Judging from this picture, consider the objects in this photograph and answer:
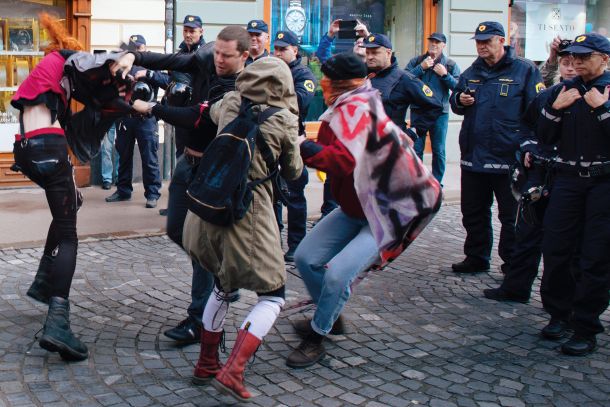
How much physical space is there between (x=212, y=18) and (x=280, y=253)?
7452mm

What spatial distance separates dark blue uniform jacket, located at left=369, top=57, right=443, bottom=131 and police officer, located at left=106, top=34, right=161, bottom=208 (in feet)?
10.4

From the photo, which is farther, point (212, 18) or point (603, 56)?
point (212, 18)

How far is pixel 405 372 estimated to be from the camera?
477 cm

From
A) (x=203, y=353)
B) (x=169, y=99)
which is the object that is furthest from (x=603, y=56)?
(x=203, y=353)

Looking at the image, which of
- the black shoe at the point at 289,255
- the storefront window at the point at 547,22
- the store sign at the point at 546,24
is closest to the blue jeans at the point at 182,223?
the black shoe at the point at 289,255

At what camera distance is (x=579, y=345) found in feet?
16.8

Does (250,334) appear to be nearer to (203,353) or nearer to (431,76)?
(203,353)

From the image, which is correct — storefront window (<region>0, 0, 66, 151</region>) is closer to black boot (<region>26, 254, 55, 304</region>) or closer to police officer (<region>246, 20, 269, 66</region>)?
police officer (<region>246, 20, 269, 66</region>)

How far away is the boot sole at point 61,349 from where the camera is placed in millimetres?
4613

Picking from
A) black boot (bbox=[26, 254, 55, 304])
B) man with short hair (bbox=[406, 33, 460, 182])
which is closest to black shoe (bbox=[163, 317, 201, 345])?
black boot (bbox=[26, 254, 55, 304])

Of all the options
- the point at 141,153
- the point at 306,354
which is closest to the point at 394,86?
the point at 306,354

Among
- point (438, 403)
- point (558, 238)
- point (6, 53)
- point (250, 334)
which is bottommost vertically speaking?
point (438, 403)

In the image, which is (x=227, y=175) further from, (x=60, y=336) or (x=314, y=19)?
(x=314, y=19)

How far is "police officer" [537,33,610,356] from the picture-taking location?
507 cm
